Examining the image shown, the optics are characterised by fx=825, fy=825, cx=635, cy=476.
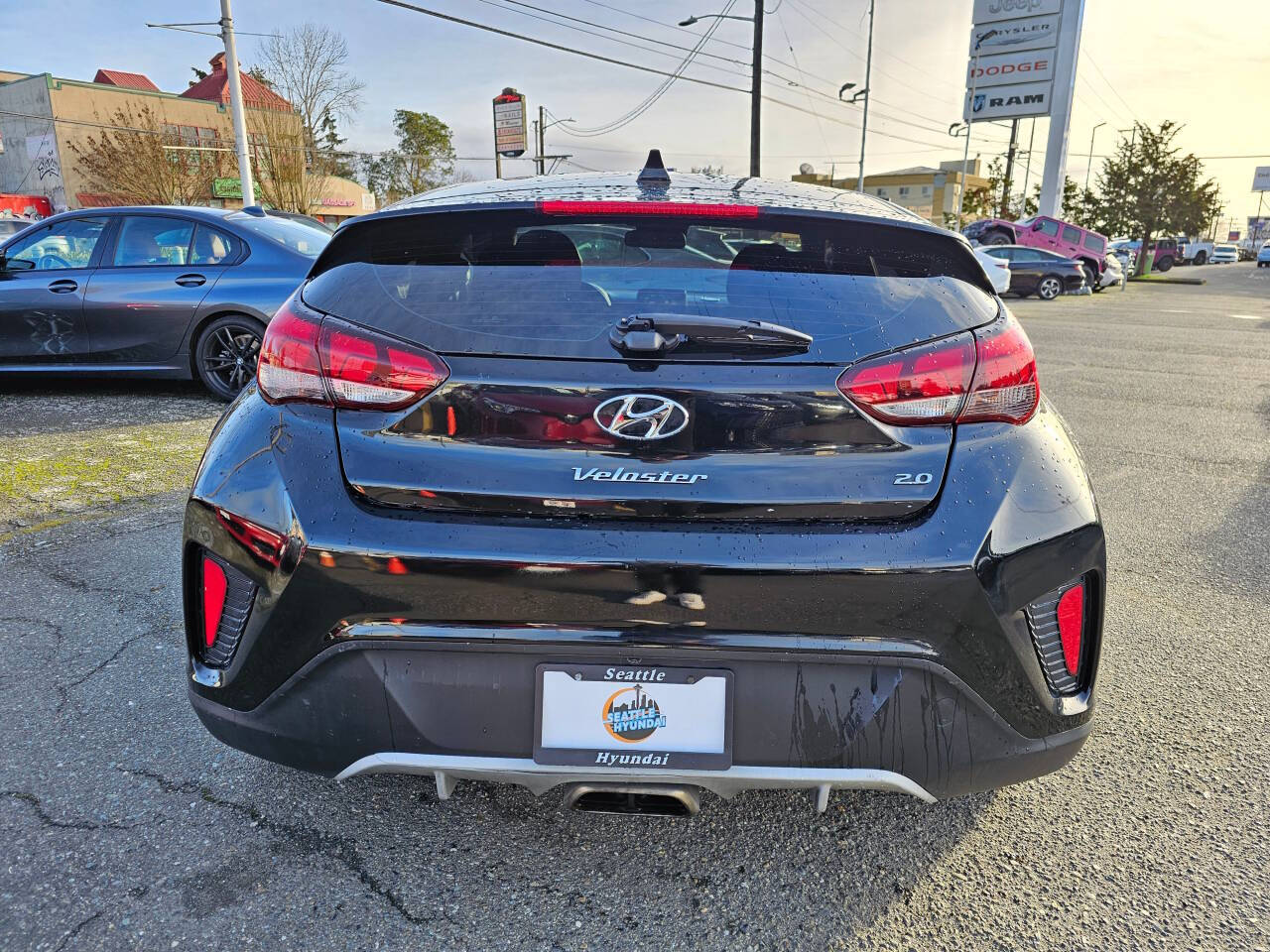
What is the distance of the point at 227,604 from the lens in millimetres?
1641

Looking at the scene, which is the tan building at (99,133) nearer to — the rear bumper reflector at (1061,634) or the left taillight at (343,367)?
the left taillight at (343,367)

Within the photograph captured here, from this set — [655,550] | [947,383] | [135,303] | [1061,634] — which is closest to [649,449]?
[655,550]

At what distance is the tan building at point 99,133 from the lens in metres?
31.5

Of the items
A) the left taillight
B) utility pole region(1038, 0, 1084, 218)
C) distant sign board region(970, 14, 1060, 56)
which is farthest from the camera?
distant sign board region(970, 14, 1060, 56)

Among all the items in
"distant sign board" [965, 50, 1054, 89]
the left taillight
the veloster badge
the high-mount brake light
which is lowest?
the veloster badge

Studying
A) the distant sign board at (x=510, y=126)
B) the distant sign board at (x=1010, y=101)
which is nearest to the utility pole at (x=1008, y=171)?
the distant sign board at (x=1010, y=101)

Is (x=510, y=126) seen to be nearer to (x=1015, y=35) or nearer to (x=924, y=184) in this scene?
(x=1015, y=35)

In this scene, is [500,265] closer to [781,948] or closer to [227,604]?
[227,604]

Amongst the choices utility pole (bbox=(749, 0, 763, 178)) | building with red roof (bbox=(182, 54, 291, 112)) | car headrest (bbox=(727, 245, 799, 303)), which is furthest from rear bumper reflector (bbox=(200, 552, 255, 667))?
utility pole (bbox=(749, 0, 763, 178))

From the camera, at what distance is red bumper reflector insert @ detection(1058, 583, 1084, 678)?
1.59 m

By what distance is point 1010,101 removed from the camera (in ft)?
121

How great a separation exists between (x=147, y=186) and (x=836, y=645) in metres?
37.8

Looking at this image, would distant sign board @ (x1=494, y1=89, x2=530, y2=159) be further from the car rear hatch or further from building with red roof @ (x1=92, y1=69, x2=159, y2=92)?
the car rear hatch

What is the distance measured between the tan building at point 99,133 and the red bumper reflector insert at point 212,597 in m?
33.6
